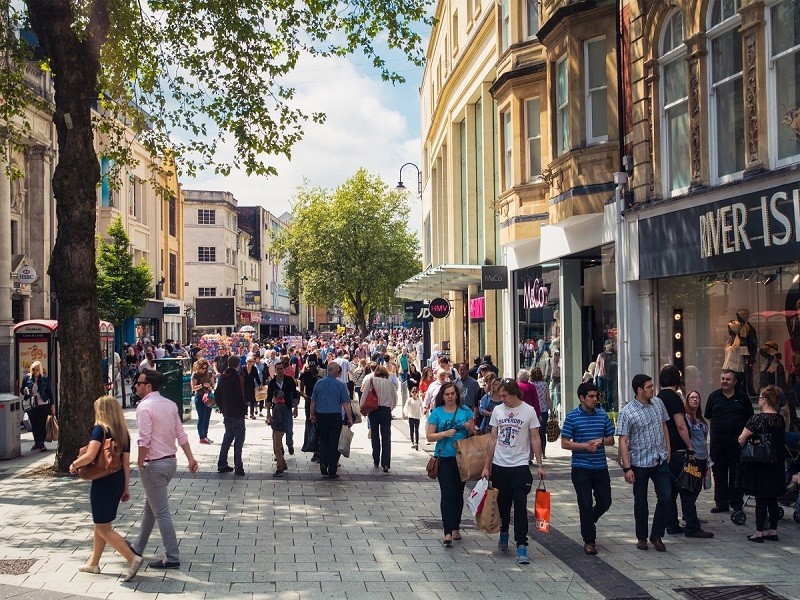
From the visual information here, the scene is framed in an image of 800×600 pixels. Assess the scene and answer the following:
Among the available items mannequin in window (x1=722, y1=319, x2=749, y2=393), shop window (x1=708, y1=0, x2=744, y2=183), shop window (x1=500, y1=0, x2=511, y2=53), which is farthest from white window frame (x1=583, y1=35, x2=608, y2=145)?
shop window (x1=500, y1=0, x2=511, y2=53)

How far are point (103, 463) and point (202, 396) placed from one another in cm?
986

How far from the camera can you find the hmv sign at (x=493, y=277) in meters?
23.6

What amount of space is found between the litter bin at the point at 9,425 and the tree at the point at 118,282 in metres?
20.4

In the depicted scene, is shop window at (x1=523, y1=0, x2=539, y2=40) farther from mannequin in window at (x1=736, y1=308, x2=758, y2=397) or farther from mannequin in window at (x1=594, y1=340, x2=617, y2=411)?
mannequin in window at (x1=736, y1=308, x2=758, y2=397)

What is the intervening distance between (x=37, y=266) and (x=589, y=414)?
31627mm

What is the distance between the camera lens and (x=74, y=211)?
1369 cm

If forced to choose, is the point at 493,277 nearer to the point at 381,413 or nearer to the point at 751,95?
the point at 381,413

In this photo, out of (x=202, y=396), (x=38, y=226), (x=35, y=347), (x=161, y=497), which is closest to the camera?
(x=161, y=497)

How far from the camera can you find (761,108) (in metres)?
11.9

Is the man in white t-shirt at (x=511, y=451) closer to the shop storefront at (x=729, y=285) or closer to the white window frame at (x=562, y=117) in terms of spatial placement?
the shop storefront at (x=729, y=285)

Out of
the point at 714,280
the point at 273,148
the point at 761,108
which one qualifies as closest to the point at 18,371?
the point at 273,148

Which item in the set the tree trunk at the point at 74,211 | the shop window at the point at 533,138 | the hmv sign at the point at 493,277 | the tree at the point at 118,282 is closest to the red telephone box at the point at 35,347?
the tree trunk at the point at 74,211

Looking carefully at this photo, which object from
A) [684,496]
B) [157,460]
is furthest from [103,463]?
[684,496]

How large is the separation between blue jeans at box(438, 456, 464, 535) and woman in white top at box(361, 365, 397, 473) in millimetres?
5107
